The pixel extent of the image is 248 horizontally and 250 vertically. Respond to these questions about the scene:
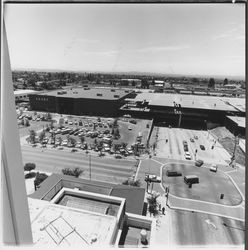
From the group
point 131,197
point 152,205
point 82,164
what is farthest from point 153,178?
point 82,164

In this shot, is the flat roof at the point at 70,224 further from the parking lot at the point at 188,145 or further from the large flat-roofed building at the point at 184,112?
the large flat-roofed building at the point at 184,112

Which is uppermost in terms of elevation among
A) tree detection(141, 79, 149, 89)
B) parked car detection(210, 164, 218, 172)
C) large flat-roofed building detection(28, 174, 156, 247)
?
tree detection(141, 79, 149, 89)

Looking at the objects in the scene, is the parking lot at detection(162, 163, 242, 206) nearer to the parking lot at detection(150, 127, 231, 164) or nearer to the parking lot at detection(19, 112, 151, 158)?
the parking lot at detection(150, 127, 231, 164)

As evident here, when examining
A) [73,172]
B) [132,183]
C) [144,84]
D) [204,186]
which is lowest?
[204,186]

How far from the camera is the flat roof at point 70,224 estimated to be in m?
1.36

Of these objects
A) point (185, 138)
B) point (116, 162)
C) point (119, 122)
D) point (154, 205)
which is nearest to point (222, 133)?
point (185, 138)

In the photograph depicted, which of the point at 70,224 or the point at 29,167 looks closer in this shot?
Answer: the point at 70,224

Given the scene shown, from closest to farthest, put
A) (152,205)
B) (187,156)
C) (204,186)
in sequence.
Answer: (152,205) < (204,186) < (187,156)

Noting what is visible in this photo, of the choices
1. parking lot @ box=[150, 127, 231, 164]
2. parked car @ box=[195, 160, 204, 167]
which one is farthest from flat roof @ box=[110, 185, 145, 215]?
parking lot @ box=[150, 127, 231, 164]

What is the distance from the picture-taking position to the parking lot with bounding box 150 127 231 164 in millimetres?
5996

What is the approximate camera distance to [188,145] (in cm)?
685

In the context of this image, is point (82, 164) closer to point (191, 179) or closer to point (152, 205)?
A: point (152, 205)

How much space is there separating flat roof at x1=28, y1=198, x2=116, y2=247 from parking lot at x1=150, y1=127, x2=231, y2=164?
4504mm

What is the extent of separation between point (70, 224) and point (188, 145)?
599 cm
